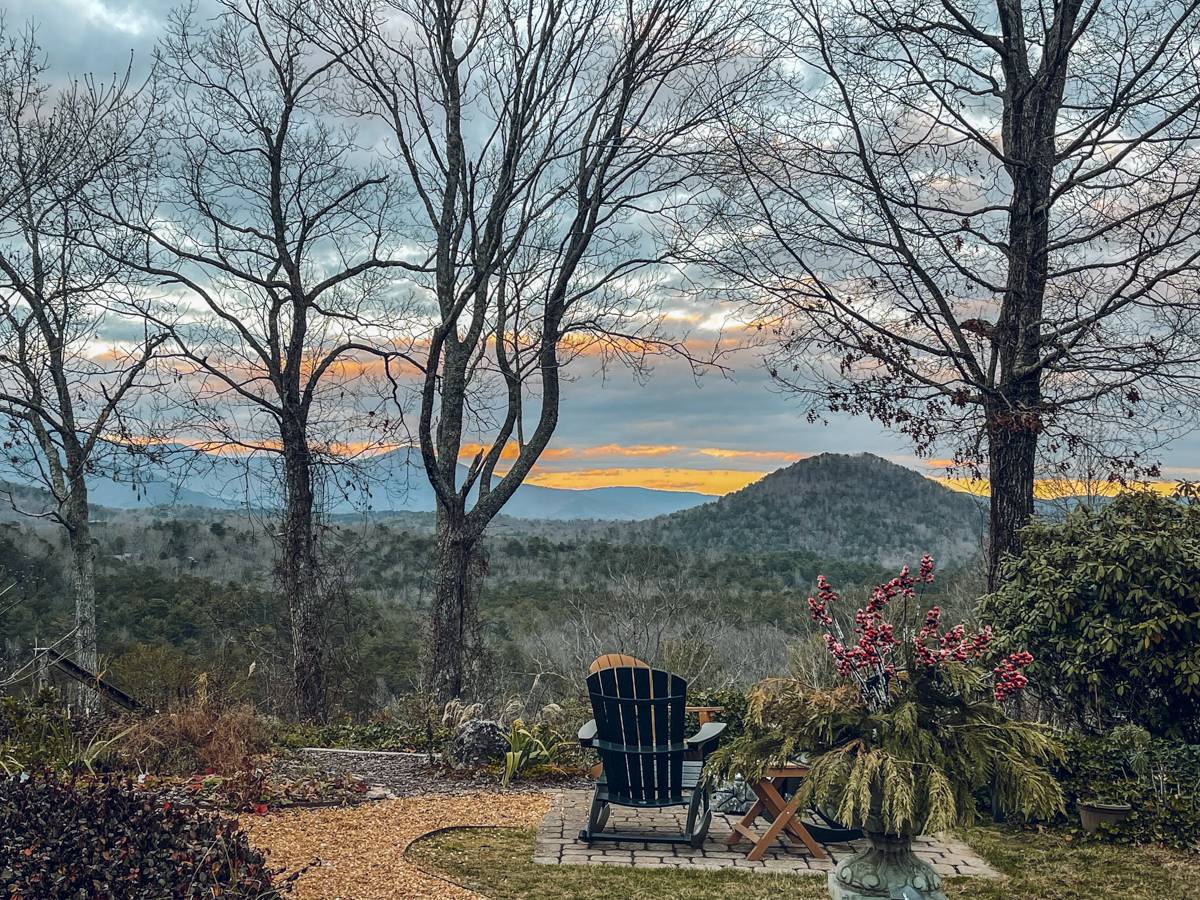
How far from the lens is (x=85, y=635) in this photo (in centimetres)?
1140

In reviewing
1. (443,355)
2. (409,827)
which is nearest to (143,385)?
(443,355)

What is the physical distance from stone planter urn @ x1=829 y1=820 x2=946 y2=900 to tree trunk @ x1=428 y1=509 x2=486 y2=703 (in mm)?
6731

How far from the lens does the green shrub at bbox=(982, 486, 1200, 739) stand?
611 cm

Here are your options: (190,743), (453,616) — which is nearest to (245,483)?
(453,616)

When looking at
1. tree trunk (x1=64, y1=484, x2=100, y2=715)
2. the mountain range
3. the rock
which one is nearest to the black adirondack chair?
the rock

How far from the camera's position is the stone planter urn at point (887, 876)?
352 cm

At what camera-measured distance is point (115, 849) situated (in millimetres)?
3523

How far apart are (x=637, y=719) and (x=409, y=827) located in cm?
134

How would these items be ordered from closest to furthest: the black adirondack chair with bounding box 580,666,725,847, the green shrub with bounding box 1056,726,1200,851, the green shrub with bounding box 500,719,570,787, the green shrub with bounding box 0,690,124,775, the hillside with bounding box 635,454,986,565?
the black adirondack chair with bounding box 580,666,725,847 < the green shrub with bounding box 0,690,124,775 < the green shrub with bounding box 1056,726,1200,851 < the green shrub with bounding box 500,719,570,787 < the hillside with bounding box 635,454,986,565

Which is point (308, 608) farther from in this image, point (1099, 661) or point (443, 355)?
point (1099, 661)

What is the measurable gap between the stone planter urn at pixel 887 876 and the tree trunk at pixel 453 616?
6731 millimetres

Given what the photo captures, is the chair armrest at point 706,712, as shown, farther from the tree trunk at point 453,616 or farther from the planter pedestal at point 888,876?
the tree trunk at point 453,616

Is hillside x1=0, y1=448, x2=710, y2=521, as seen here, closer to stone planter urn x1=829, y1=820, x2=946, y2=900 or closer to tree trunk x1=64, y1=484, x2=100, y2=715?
tree trunk x1=64, y1=484, x2=100, y2=715

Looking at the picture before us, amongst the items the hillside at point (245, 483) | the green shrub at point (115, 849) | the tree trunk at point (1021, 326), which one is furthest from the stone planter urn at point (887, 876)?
the hillside at point (245, 483)
